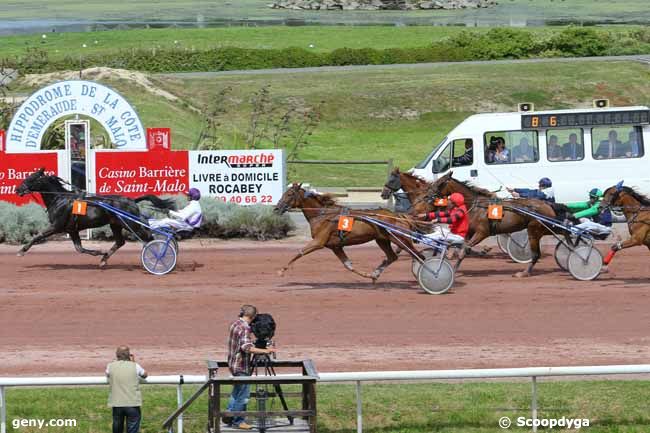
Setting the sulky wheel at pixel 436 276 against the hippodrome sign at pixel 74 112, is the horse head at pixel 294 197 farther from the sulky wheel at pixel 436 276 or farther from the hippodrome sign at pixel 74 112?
the hippodrome sign at pixel 74 112

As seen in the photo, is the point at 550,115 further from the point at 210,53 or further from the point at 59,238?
the point at 210,53

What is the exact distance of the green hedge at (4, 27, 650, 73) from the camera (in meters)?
51.1

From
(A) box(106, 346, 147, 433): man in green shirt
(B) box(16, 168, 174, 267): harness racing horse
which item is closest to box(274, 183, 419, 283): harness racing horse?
(B) box(16, 168, 174, 267): harness racing horse

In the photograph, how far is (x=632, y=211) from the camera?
19281mm

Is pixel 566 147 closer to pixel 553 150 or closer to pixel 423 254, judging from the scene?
pixel 553 150

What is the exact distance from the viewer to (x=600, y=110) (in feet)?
81.0

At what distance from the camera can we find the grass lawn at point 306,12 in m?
72.2

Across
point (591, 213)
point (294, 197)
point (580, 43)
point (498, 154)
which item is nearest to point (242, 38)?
point (580, 43)

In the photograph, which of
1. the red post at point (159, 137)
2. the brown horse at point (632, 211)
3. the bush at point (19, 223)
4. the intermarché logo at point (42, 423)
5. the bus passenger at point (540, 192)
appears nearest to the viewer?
the intermarché logo at point (42, 423)

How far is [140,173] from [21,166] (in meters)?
2.26

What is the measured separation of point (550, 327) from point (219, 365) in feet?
19.3

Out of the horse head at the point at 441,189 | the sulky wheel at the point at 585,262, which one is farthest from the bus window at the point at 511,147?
the sulky wheel at the point at 585,262

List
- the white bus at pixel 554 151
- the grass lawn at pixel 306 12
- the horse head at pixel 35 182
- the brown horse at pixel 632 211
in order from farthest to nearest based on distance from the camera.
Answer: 1. the grass lawn at pixel 306 12
2. the white bus at pixel 554 151
3. the horse head at pixel 35 182
4. the brown horse at pixel 632 211

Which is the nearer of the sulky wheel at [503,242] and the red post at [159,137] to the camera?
the sulky wheel at [503,242]
